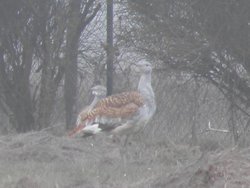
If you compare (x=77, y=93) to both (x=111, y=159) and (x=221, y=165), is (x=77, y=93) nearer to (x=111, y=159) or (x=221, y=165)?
(x=111, y=159)

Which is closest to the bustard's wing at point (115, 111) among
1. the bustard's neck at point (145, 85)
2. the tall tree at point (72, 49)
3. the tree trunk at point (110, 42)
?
the bustard's neck at point (145, 85)

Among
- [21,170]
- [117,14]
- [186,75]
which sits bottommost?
[21,170]

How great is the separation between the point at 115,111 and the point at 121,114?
0.07 meters

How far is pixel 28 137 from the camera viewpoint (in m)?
10.4

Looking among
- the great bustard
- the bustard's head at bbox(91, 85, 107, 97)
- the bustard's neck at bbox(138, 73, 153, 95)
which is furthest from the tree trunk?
the great bustard

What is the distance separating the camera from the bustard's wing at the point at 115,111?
9.30 m

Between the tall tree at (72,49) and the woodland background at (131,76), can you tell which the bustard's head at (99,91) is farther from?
the tall tree at (72,49)

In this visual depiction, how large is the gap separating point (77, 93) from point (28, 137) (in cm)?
327

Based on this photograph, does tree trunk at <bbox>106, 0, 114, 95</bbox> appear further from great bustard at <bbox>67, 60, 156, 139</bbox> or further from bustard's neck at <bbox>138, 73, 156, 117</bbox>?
great bustard at <bbox>67, 60, 156, 139</bbox>

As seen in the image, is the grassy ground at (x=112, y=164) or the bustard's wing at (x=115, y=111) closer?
the grassy ground at (x=112, y=164)

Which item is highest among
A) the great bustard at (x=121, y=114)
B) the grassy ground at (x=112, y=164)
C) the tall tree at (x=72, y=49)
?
the tall tree at (x=72, y=49)

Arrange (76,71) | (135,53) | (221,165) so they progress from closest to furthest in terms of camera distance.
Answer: (221,165), (135,53), (76,71)

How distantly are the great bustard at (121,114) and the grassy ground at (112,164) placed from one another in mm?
289

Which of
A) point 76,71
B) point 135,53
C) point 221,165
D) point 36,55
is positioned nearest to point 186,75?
point 135,53
